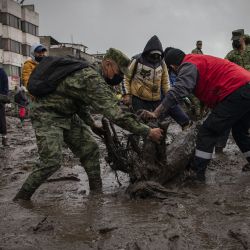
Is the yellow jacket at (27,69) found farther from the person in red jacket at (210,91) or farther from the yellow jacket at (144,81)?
the person in red jacket at (210,91)

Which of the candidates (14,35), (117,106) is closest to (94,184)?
(117,106)

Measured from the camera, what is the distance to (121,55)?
172 inches

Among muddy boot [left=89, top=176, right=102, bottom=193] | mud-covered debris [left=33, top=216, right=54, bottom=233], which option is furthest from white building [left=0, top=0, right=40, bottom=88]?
mud-covered debris [left=33, top=216, right=54, bottom=233]

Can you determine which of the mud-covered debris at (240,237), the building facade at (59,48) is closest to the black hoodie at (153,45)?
the mud-covered debris at (240,237)

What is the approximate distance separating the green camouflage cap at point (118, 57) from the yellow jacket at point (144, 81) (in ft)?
7.55

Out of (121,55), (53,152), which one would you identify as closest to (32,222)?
(53,152)

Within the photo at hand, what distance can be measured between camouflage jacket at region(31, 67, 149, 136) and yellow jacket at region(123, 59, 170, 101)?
91.7 inches

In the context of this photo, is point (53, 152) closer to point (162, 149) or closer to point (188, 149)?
point (162, 149)

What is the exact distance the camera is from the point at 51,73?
4.36 meters

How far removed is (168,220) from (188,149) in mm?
1961

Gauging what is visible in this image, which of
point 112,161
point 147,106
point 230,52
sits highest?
point 230,52

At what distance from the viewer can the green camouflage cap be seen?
438 centimetres

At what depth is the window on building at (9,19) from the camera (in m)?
41.8

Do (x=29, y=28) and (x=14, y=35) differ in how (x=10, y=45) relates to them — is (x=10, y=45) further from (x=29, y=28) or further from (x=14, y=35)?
(x=29, y=28)
